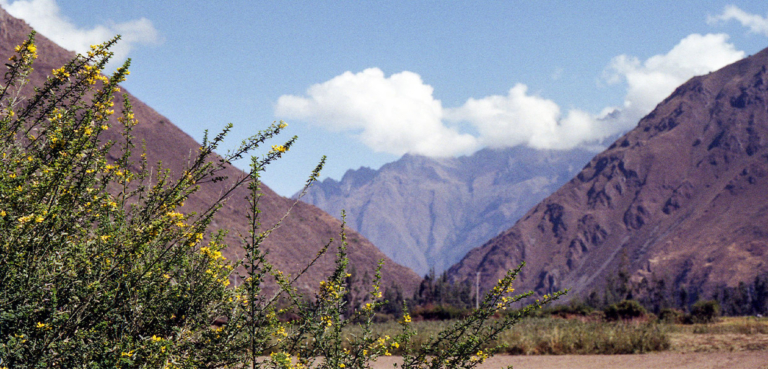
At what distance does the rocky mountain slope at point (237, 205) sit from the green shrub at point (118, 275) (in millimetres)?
65000

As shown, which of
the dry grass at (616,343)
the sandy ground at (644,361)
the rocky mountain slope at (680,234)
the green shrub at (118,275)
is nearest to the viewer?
the green shrub at (118,275)

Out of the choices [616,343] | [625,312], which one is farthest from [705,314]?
[616,343]

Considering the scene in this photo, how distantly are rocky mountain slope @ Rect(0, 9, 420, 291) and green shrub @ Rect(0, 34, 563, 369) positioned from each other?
6500 cm

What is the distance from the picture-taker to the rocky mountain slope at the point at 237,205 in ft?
259

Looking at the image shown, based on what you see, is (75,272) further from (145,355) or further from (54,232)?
(145,355)

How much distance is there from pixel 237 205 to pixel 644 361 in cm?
7412

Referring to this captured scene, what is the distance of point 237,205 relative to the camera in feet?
273

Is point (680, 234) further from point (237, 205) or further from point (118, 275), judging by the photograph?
point (118, 275)

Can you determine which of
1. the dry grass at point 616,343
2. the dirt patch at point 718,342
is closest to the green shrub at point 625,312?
the dirt patch at point 718,342

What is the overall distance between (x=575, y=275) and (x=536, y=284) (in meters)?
12.4

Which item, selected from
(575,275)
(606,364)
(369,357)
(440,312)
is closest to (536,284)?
(575,275)

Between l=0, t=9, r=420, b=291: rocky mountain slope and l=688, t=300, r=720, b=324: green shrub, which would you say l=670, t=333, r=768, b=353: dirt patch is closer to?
l=688, t=300, r=720, b=324: green shrub

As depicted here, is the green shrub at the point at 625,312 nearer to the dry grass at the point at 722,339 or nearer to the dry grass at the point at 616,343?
the dry grass at the point at 722,339

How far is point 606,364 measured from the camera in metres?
14.5
